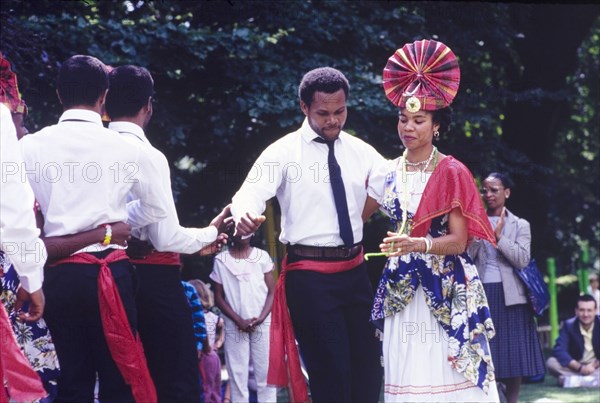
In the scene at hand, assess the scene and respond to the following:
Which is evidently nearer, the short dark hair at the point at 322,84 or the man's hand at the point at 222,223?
the short dark hair at the point at 322,84

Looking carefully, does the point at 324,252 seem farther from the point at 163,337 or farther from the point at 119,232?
the point at 119,232

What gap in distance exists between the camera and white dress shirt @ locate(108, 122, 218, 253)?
6.04 meters

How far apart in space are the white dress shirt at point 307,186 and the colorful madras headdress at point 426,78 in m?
0.54

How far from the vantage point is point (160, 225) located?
6.12 meters

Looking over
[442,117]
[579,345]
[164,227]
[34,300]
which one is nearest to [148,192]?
[164,227]

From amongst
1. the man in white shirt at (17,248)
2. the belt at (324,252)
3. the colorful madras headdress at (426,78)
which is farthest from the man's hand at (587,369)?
the man in white shirt at (17,248)

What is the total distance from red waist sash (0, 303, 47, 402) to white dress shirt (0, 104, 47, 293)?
0.78ft

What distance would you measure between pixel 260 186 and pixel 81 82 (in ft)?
4.02

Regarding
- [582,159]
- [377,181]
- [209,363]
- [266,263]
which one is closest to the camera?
[377,181]

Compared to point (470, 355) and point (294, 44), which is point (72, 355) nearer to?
point (470, 355)

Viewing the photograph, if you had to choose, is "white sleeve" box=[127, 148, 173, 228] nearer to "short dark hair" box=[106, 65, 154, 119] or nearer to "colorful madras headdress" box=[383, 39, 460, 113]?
"short dark hair" box=[106, 65, 154, 119]

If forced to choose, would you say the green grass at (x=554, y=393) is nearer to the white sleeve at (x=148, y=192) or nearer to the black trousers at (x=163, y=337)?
the black trousers at (x=163, y=337)

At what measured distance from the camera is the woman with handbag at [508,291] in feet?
31.3

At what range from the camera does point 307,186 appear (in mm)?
6324
